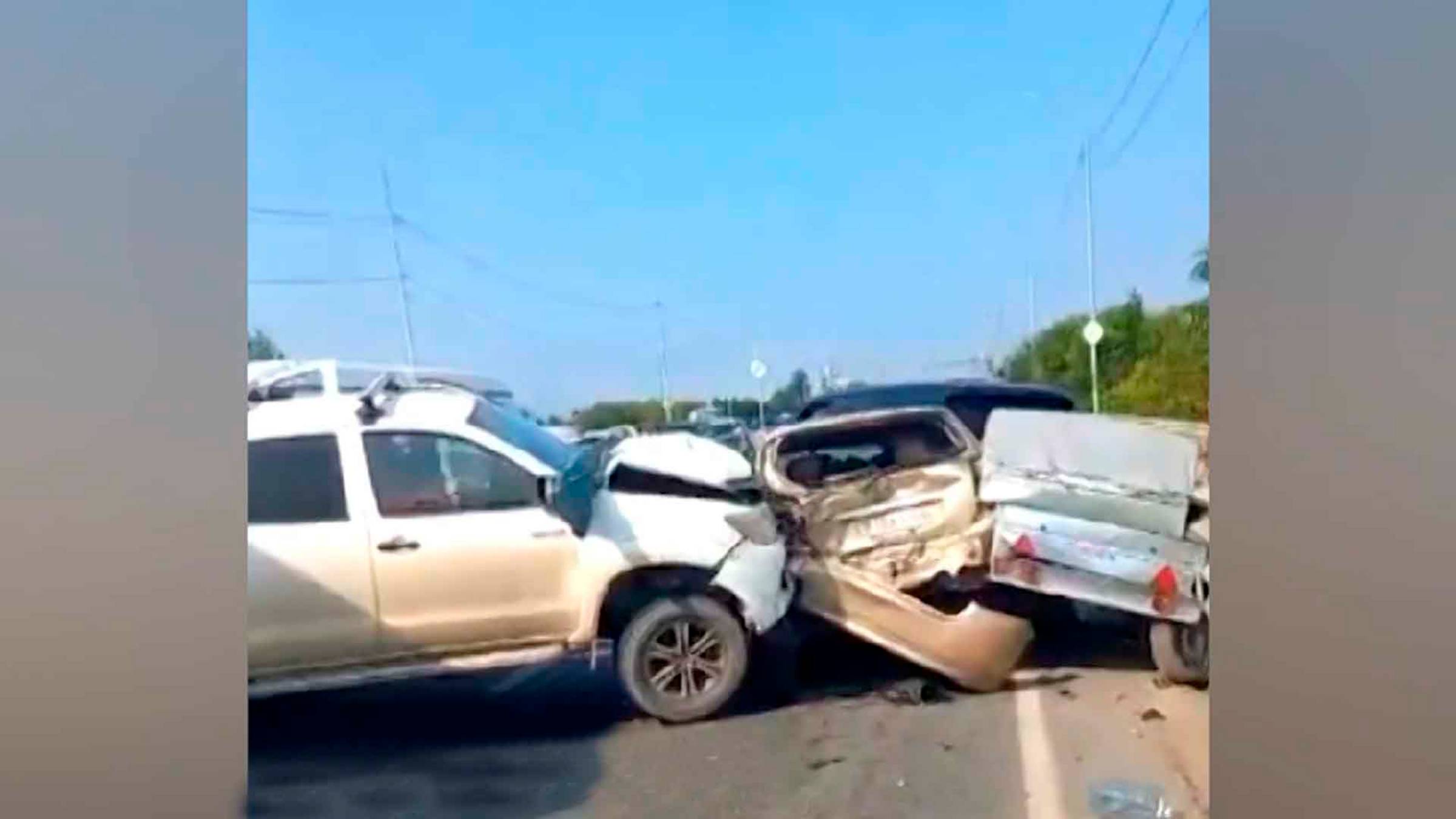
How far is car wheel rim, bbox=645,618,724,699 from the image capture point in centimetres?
190

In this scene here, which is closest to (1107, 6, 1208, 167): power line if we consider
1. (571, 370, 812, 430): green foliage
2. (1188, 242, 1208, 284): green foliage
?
(1188, 242, 1208, 284): green foliage

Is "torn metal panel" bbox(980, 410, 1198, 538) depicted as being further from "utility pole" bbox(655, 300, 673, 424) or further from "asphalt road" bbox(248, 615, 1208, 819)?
"utility pole" bbox(655, 300, 673, 424)

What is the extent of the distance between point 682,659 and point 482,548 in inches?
13.7

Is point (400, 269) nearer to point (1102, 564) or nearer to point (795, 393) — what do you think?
point (795, 393)

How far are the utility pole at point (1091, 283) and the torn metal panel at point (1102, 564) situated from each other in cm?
21

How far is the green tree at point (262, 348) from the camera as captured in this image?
190 cm

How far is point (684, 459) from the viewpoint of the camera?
1900 millimetres

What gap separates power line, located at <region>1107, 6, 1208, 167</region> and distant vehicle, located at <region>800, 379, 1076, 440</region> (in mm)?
358
